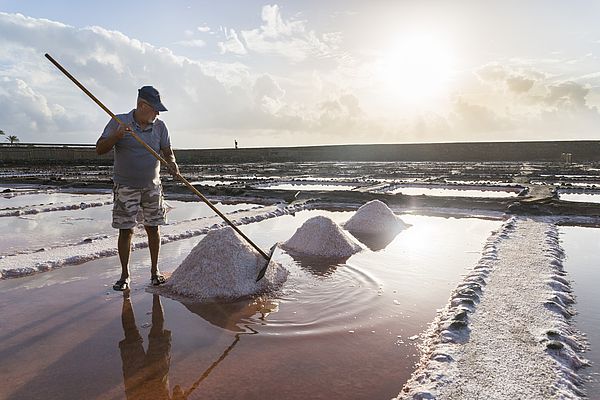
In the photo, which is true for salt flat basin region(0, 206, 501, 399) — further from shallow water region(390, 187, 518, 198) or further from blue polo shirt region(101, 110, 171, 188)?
shallow water region(390, 187, 518, 198)

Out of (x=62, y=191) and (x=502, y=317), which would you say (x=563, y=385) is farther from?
(x=62, y=191)

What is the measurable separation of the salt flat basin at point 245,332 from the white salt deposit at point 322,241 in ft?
0.97

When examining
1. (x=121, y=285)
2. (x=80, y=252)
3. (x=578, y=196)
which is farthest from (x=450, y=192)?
(x=121, y=285)

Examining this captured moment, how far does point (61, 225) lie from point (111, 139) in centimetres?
398

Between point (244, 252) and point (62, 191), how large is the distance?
32.2 ft

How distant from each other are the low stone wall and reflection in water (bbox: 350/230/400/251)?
27.5 meters

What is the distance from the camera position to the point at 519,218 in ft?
20.3

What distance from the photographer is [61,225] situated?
6.29m

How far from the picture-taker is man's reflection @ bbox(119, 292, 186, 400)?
6.20 feet

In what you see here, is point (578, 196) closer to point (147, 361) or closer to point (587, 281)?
point (587, 281)

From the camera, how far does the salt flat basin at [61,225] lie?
5.15 meters

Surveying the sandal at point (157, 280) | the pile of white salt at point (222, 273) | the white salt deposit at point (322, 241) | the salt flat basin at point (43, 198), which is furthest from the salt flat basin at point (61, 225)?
the white salt deposit at point (322, 241)

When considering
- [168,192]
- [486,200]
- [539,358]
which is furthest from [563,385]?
[168,192]

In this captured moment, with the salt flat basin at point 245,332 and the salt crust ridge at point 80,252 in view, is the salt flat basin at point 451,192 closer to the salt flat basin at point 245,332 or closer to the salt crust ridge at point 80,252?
the salt crust ridge at point 80,252
